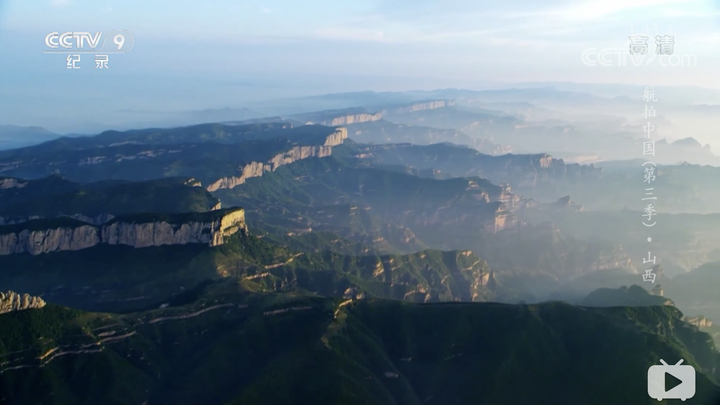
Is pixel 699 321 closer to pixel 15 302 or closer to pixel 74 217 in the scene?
pixel 15 302

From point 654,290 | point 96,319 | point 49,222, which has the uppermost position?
point 49,222

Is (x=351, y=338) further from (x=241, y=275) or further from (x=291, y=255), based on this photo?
(x=291, y=255)

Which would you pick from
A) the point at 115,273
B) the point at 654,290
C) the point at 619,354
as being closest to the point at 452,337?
the point at 619,354

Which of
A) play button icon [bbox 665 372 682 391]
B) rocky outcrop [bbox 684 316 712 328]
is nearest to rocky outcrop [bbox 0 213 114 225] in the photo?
play button icon [bbox 665 372 682 391]

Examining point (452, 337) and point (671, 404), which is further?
point (452, 337)

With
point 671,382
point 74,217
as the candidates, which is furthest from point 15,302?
point 671,382

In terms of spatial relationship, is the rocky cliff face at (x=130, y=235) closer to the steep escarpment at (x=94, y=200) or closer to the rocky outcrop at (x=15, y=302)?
the steep escarpment at (x=94, y=200)

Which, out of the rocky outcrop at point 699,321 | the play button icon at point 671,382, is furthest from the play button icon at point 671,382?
the rocky outcrop at point 699,321
